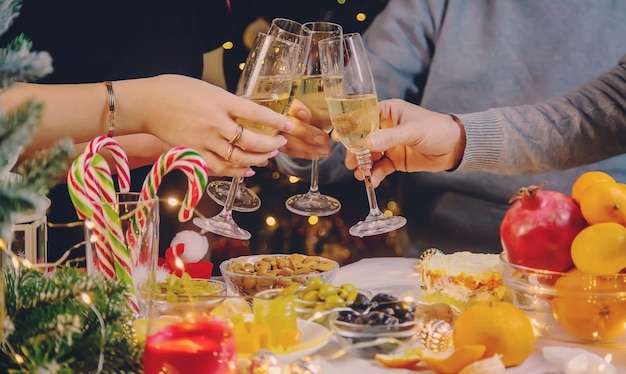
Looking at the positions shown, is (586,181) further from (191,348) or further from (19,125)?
(19,125)

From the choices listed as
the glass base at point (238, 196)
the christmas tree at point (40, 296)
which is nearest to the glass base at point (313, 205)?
the glass base at point (238, 196)

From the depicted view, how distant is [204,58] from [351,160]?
59cm

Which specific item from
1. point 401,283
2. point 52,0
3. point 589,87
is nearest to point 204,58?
point 52,0

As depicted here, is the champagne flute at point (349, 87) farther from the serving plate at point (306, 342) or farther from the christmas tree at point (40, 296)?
the christmas tree at point (40, 296)

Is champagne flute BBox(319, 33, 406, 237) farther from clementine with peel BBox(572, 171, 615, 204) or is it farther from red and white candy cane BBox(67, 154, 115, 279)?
red and white candy cane BBox(67, 154, 115, 279)

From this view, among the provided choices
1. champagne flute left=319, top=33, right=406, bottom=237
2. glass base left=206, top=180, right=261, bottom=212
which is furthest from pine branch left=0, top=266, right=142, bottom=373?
glass base left=206, top=180, right=261, bottom=212

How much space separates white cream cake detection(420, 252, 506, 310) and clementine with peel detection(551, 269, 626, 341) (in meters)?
0.17

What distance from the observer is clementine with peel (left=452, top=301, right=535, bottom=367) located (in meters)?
1.13

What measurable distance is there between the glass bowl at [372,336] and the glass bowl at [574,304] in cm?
27

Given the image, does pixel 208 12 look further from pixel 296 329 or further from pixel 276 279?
pixel 296 329

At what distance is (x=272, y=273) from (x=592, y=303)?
2.03 ft

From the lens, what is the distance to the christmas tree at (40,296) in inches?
32.9

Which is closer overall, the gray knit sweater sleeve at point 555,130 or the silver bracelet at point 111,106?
the silver bracelet at point 111,106

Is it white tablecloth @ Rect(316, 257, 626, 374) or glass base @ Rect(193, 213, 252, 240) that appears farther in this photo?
glass base @ Rect(193, 213, 252, 240)
